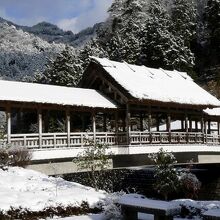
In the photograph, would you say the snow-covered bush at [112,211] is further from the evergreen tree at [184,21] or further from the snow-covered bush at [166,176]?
the evergreen tree at [184,21]

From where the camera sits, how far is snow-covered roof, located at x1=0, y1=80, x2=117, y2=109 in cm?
2320

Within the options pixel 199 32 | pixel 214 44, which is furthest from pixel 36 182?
pixel 199 32

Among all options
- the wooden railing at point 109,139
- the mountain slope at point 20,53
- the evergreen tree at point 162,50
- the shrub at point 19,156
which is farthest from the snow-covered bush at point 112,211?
the mountain slope at point 20,53

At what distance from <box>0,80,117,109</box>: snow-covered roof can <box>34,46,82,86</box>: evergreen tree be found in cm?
2801

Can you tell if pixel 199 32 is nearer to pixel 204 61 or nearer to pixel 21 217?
pixel 204 61

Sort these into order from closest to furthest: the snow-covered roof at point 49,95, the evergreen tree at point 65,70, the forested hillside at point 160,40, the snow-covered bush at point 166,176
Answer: the snow-covered bush at point 166,176, the snow-covered roof at point 49,95, the evergreen tree at point 65,70, the forested hillside at point 160,40

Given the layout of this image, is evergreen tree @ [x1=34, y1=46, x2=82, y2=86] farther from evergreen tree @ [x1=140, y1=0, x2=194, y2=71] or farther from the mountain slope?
the mountain slope

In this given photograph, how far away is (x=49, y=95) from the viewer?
2517 cm

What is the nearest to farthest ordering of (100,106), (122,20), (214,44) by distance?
(100,106) → (214,44) → (122,20)

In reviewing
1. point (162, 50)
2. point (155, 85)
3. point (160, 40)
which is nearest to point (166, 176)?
point (155, 85)

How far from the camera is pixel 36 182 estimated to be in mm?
17578

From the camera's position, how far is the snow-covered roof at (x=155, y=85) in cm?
3000

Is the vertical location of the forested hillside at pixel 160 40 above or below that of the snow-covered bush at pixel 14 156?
above

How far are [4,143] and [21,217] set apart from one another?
26.5 ft
